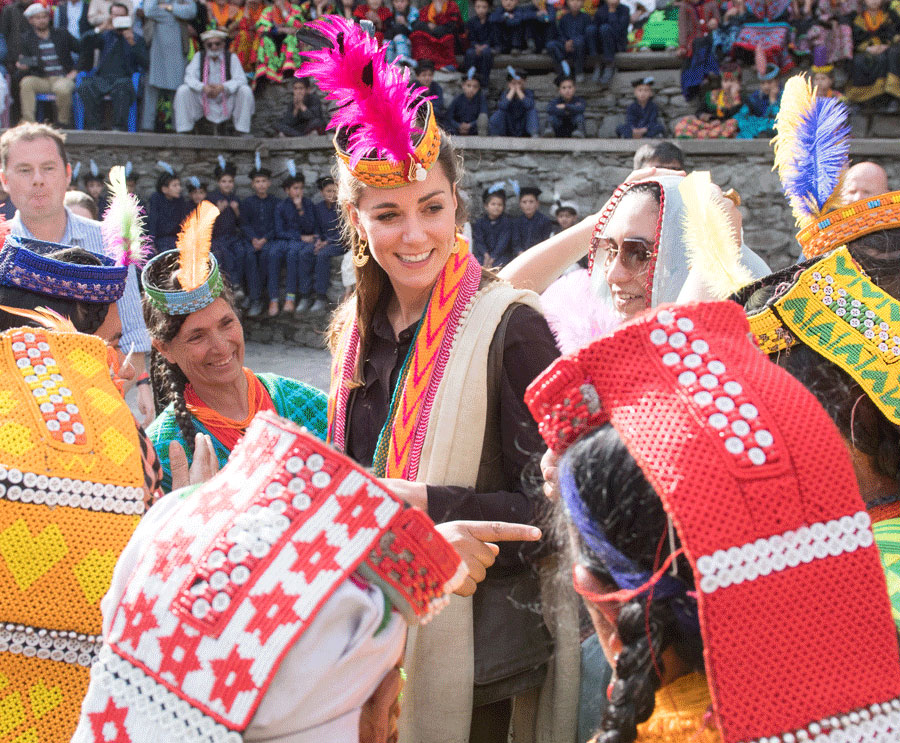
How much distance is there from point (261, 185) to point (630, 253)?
1252 centimetres

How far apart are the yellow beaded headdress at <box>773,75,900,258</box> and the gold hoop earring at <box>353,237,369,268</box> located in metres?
1.14

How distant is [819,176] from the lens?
2070mm

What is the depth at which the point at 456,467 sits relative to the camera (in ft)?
7.61

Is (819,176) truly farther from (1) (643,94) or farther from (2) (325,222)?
(2) (325,222)

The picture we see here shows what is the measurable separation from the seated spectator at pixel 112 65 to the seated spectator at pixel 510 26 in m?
5.59

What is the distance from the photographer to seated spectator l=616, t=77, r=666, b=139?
13.4m

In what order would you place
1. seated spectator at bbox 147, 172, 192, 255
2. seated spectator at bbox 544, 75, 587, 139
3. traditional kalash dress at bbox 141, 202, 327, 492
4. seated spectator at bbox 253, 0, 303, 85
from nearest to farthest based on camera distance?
traditional kalash dress at bbox 141, 202, 327, 492 → seated spectator at bbox 147, 172, 192, 255 → seated spectator at bbox 544, 75, 587, 139 → seated spectator at bbox 253, 0, 303, 85

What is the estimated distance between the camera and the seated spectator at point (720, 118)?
12781 mm

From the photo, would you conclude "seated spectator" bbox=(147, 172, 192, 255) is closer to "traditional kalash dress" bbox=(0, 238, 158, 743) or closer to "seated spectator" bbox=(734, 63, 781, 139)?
"seated spectator" bbox=(734, 63, 781, 139)

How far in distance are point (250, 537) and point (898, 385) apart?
125 cm

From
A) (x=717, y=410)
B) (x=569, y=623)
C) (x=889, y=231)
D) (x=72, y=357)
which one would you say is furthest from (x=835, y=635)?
(x=72, y=357)

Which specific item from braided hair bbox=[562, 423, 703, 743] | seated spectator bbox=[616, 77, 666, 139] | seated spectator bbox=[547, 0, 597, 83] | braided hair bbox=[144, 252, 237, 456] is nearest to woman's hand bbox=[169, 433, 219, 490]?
braided hair bbox=[144, 252, 237, 456]

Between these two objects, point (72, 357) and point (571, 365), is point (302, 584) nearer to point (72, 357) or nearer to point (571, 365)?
point (571, 365)

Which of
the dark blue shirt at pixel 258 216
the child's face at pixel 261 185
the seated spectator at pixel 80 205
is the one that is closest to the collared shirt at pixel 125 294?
the seated spectator at pixel 80 205
